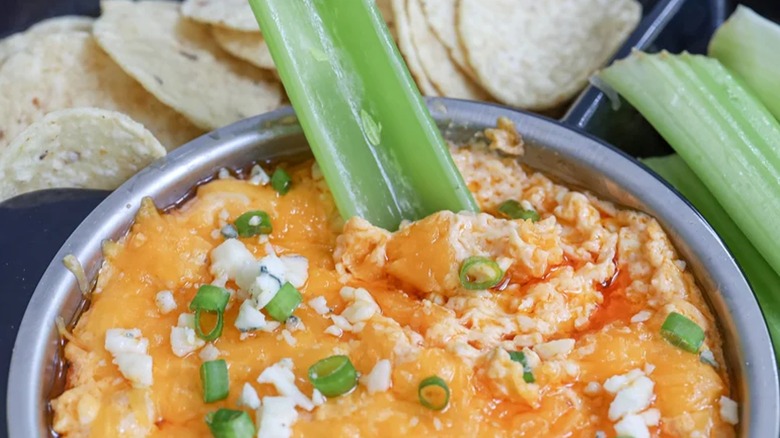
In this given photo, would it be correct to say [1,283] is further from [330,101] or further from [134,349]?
[330,101]

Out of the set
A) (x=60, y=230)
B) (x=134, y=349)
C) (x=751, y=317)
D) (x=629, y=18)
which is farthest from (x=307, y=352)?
(x=629, y=18)

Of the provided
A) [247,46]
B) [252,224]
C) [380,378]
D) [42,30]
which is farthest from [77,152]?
[380,378]

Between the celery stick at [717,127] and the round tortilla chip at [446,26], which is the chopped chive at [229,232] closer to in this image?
the round tortilla chip at [446,26]

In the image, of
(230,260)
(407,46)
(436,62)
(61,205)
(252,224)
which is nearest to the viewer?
(230,260)

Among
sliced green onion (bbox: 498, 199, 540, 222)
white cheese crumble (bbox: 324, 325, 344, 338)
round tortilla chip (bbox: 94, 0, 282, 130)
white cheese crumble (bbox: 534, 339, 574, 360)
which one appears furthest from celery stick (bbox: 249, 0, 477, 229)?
round tortilla chip (bbox: 94, 0, 282, 130)

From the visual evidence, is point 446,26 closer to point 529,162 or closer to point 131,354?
point 529,162

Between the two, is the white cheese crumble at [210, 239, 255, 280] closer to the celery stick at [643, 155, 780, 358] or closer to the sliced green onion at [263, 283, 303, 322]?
the sliced green onion at [263, 283, 303, 322]
